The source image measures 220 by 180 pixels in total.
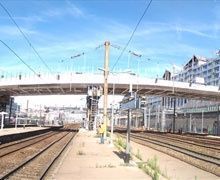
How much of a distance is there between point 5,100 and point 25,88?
797 inches

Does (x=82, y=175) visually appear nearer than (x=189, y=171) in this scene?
Yes

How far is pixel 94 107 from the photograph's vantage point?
105 metres


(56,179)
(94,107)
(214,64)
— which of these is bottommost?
(56,179)

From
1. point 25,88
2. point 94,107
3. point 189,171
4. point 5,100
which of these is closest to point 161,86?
point 94,107

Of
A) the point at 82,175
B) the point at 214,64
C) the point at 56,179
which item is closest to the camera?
the point at 56,179

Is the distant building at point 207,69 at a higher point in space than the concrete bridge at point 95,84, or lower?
higher

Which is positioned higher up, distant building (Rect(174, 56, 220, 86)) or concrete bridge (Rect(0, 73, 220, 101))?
distant building (Rect(174, 56, 220, 86))

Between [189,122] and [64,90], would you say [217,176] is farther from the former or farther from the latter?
[189,122]

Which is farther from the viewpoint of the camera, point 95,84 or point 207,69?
point 207,69

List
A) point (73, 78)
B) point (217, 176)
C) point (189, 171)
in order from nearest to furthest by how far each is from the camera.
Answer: point (217, 176), point (189, 171), point (73, 78)

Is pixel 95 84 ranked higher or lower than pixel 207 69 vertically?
lower

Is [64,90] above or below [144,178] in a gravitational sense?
above

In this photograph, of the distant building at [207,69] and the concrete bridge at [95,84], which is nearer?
the concrete bridge at [95,84]

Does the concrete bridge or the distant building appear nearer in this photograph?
the concrete bridge
